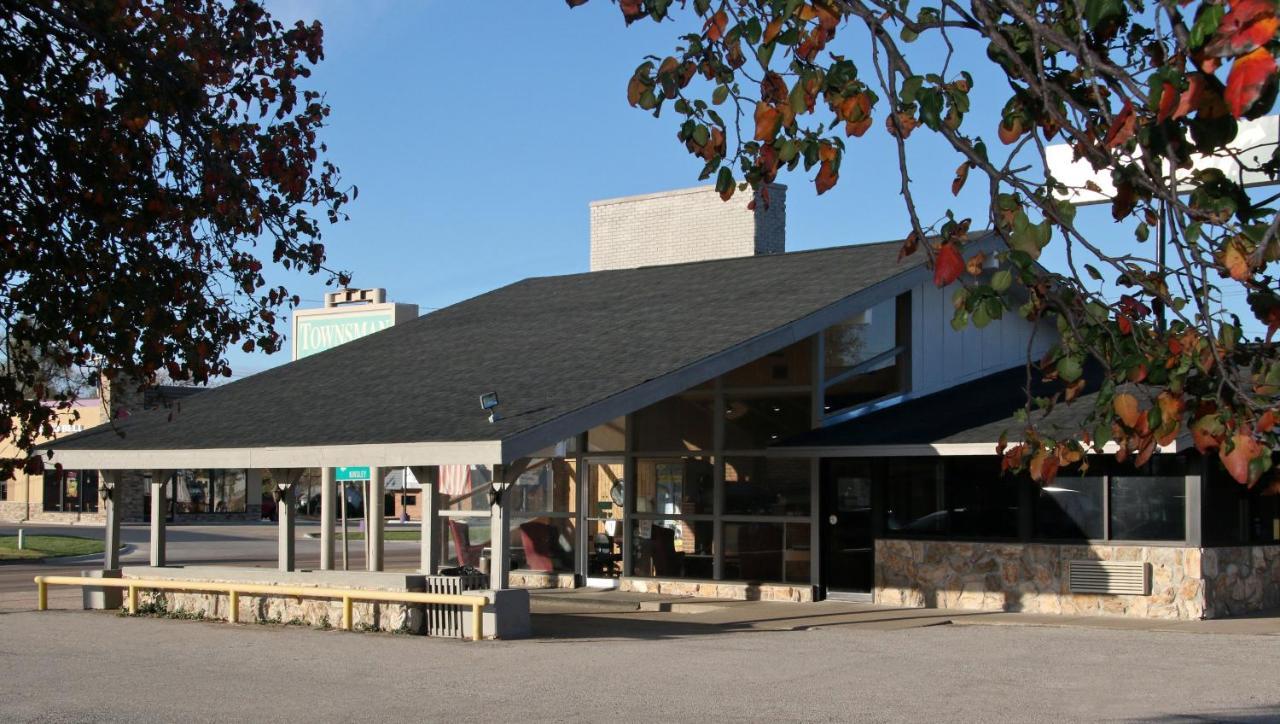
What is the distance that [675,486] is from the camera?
21.9m

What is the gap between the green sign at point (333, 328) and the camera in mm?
35444

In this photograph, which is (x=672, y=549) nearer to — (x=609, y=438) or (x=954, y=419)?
(x=609, y=438)

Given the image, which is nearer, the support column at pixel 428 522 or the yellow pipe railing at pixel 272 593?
the yellow pipe railing at pixel 272 593

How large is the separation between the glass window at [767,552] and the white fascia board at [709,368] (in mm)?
3260

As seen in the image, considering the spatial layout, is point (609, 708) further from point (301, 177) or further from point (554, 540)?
point (554, 540)

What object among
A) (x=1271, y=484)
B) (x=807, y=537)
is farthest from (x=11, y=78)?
(x=807, y=537)

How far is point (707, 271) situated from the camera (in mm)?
24422

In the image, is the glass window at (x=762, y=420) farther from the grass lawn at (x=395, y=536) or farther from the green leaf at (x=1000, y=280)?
the grass lawn at (x=395, y=536)

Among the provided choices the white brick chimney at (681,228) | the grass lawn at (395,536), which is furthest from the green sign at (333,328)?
the grass lawn at (395,536)

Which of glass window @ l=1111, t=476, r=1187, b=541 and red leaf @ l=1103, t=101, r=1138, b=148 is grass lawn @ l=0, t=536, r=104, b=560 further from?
red leaf @ l=1103, t=101, r=1138, b=148

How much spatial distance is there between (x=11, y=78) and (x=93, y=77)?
0.58 metres

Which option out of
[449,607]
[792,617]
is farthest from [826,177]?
[792,617]

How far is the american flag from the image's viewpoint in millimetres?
24344

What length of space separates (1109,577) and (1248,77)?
15.4 metres
